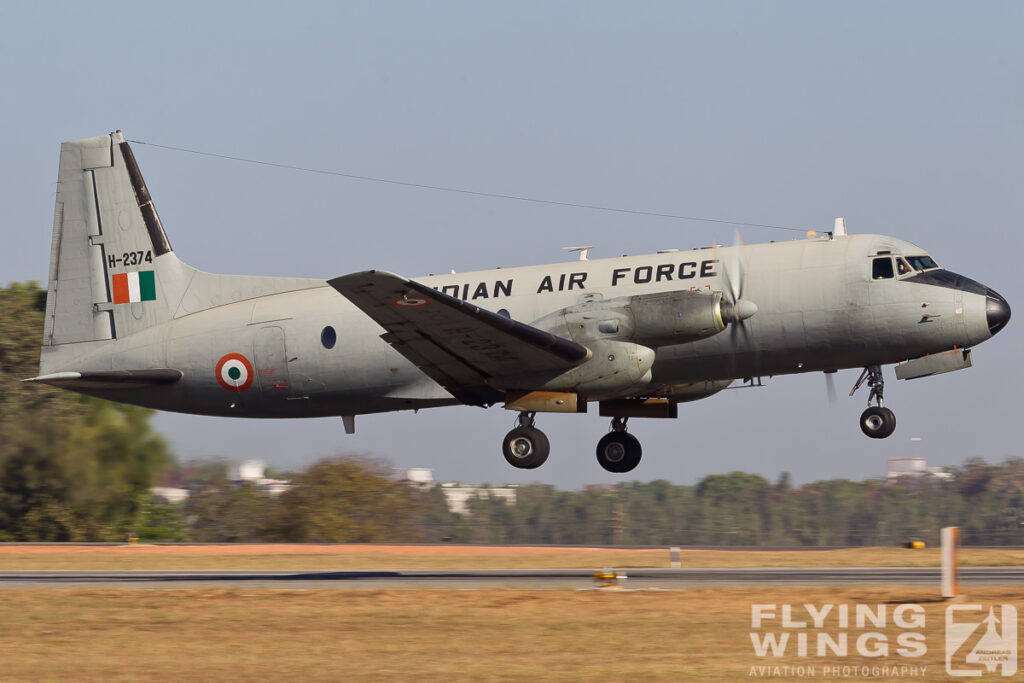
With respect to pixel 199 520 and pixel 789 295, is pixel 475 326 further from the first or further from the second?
pixel 199 520

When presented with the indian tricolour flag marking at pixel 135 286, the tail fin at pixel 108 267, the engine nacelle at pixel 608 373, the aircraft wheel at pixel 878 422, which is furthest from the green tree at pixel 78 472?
the aircraft wheel at pixel 878 422

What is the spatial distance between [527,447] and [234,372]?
5.98 m

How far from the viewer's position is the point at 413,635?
51.1ft

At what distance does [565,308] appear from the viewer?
21.4 meters

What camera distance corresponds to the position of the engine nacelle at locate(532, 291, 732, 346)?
789 inches

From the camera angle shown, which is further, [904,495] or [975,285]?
[904,495]

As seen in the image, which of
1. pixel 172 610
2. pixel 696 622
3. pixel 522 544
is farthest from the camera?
pixel 522 544

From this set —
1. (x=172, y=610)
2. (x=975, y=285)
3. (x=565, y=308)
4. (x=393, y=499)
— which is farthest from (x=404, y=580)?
(x=393, y=499)

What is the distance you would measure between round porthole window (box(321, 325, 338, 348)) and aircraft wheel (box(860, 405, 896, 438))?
9968mm

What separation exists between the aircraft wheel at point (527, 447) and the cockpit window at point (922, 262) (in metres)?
7.27

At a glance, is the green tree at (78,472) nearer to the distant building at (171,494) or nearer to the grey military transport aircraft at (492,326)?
the distant building at (171,494)

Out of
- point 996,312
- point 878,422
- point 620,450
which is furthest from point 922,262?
point 620,450

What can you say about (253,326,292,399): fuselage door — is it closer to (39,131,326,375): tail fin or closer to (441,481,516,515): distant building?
(39,131,326,375): tail fin

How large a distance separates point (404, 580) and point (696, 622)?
660 centimetres
